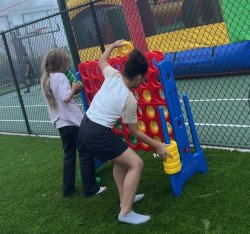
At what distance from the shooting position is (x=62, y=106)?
4.52 m

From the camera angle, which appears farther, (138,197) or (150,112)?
(150,112)

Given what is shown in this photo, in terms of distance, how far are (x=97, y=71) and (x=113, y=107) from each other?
1340mm

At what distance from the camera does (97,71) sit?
4859 millimetres

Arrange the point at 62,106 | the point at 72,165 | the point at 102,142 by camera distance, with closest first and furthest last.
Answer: the point at 102,142 → the point at 62,106 → the point at 72,165

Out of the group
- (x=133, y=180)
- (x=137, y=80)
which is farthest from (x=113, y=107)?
(x=133, y=180)

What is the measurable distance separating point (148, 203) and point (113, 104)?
1154 millimetres

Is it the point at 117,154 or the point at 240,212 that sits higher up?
the point at 117,154

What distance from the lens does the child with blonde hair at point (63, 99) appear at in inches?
173

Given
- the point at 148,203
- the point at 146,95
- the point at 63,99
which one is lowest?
the point at 148,203

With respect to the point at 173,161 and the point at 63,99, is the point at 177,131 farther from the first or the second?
the point at 63,99

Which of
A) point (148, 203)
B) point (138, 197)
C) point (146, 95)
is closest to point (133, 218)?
point (148, 203)

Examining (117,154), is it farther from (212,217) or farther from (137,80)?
(212,217)

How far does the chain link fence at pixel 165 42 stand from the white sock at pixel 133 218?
4221 millimetres

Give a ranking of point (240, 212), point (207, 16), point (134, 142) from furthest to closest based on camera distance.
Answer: point (207, 16), point (134, 142), point (240, 212)
